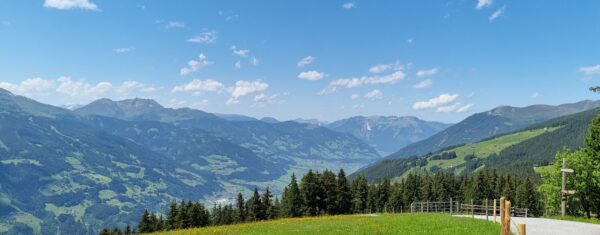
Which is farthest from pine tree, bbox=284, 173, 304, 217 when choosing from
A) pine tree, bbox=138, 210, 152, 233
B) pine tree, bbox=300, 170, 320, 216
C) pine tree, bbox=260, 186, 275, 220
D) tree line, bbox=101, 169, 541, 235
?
pine tree, bbox=138, 210, 152, 233

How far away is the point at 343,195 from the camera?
374ft

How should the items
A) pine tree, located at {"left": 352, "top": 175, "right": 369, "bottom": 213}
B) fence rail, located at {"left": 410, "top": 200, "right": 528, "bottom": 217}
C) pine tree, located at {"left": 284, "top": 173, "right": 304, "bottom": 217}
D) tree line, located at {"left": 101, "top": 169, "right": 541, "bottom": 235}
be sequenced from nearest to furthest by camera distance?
1. fence rail, located at {"left": 410, "top": 200, "right": 528, "bottom": 217}
2. tree line, located at {"left": 101, "top": 169, "right": 541, "bottom": 235}
3. pine tree, located at {"left": 284, "top": 173, "right": 304, "bottom": 217}
4. pine tree, located at {"left": 352, "top": 175, "right": 369, "bottom": 213}

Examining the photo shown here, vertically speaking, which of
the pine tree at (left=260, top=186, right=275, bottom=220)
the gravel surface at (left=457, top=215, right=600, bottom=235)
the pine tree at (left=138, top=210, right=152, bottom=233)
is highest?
the gravel surface at (left=457, top=215, right=600, bottom=235)

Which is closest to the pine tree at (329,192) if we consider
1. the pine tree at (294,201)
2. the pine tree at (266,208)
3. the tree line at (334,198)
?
the tree line at (334,198)

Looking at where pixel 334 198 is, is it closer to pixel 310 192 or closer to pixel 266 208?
pixel 310 192

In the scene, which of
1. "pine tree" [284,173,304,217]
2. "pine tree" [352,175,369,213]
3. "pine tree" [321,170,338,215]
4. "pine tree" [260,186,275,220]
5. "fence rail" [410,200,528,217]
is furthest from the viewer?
"pine tree" [352,175,369,213]

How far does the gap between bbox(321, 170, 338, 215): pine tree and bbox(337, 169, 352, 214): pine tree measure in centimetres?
557

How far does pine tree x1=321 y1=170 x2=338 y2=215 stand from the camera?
344 ft

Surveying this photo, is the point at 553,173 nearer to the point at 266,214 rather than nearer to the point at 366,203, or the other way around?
the point at 266,214

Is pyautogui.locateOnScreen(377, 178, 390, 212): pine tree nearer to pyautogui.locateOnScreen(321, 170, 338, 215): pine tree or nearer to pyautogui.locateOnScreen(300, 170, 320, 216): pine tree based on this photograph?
pyautogui.locateOnScreen(321, 170, 338, 215): pine tree

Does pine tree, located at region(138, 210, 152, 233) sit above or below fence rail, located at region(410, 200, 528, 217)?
below

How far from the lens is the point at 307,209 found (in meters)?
102

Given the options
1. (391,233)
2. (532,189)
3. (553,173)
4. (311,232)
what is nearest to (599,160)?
(553,173)

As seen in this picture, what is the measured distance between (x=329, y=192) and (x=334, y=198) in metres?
2.09
